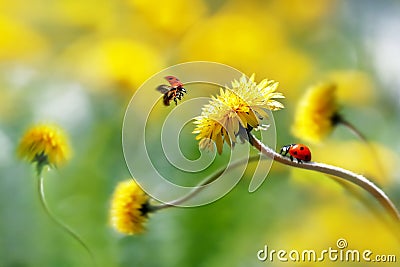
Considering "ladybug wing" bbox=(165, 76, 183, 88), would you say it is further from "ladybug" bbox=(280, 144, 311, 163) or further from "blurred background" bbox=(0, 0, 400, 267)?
"ladybug" bbox=(280, 144, 311, 163)

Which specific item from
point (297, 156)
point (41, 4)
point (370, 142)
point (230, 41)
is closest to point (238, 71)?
point (230, 41)

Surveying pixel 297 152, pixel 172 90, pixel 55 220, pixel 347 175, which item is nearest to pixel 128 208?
pixel 55 220

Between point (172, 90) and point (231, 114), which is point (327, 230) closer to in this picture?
point (231, 114)

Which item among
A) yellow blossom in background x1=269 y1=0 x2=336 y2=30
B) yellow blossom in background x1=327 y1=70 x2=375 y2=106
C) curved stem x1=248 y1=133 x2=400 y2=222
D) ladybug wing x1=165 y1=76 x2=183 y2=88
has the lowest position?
curved stem x1=248 y1=133 x2=400 y2=222

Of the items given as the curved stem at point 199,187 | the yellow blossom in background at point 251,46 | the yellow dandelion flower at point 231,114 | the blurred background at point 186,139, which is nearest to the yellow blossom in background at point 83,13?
the blurred background at point 186,139

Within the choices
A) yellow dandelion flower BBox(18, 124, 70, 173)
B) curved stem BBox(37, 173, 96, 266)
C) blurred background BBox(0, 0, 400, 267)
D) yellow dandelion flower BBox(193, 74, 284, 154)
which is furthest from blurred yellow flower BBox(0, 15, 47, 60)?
yellow dandelion flower BBox(193, 74, 284, 154)

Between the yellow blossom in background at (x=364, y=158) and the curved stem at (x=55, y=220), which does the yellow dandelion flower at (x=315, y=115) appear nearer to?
the yellow blossom in background at (x=364, y=158)
